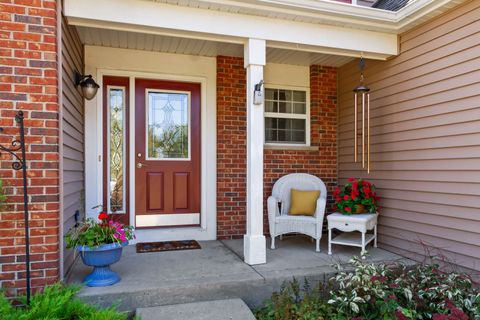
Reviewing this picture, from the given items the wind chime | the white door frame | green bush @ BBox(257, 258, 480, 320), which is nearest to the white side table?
the wind chime

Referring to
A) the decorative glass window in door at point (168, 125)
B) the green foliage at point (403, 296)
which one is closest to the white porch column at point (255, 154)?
the green foliage at point (403, 296)

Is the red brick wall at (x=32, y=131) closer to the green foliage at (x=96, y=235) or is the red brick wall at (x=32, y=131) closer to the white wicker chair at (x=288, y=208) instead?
the green foliage at (x=96, y=235)

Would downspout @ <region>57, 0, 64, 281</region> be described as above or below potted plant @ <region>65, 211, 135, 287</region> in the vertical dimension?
above

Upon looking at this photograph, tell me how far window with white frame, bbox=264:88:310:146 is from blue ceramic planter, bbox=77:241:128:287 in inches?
100

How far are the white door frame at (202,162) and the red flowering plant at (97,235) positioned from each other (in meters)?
1.27

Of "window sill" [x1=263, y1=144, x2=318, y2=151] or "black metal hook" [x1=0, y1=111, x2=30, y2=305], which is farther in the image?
"window sill" [x1=263, y1=144, x2=318, y2=151]

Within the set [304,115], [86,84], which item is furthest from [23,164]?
[304,115]

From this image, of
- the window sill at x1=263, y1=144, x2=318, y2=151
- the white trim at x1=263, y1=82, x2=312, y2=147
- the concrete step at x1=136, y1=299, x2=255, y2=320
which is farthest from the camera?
the white trim at x1=263, y1=82, x2=312, y2=147

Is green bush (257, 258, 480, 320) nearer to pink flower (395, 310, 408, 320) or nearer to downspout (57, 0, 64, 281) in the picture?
pink flower (395, 310, 408, 320)

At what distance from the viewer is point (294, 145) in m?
4.73

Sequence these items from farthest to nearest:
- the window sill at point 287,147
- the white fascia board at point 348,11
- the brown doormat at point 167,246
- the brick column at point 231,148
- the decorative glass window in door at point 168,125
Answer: the window sill at point 287,147
the brick column at point 231,148
the decorative glass window in door at point 168,125
the brown doormat at point 167,246
the white fascia board at point 348,11

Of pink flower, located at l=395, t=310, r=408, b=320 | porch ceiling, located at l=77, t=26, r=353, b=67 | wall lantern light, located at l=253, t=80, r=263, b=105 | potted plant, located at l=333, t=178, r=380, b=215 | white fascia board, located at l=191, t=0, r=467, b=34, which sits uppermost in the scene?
white fascia board, located at l=191, t=0, r=467, b=34

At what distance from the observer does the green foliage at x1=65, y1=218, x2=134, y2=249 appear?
2.68 metres

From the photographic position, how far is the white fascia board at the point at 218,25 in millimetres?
2910
